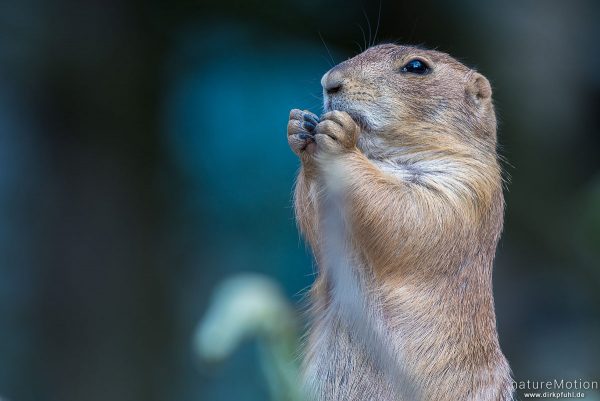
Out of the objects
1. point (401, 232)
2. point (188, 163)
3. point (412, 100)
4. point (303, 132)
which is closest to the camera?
point (401, 232)

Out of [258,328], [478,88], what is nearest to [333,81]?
[478,88]

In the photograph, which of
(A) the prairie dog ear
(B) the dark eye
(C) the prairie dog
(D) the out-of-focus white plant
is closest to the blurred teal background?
(A) the prairie dog ear

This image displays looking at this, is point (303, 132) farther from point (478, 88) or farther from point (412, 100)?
point (478, 88)

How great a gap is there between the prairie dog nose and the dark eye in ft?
1.24

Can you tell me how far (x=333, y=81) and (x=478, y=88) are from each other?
33.4 inches

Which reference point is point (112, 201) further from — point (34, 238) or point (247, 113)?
point (247, 113)

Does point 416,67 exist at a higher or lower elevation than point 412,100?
higher

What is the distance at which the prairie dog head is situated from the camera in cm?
369

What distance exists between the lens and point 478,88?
4.14 metres

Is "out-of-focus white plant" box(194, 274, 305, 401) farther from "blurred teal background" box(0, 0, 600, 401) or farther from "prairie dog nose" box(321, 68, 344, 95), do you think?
"blurred teal background" box(0, 0, 600, 401)

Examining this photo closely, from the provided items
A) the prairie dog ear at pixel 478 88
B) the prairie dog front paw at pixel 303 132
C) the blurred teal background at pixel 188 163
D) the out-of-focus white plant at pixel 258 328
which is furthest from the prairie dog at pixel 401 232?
the blurred teal background at pixel 188 163

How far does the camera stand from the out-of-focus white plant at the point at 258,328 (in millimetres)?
2346

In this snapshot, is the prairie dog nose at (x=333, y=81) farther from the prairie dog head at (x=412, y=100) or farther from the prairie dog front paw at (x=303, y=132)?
the prairie dog front paw at (x=303, y=132)

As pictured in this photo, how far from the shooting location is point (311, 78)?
718cm
